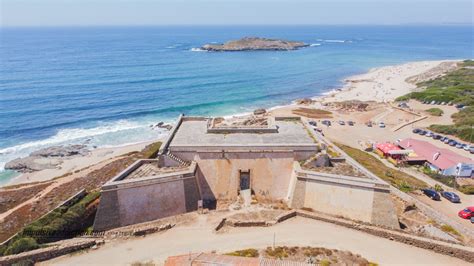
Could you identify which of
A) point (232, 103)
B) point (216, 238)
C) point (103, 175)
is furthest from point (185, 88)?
point (216, 238)

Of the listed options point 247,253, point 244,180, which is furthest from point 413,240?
point 244,180

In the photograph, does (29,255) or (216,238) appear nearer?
(29,255)

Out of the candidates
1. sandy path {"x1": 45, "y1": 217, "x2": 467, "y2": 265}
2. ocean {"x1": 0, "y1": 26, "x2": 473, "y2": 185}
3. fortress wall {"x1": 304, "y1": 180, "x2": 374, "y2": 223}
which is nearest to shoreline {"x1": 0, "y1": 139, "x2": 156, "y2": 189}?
ocean {"x1": 0, "y1": 26, "x2": 473, "y2": 185}

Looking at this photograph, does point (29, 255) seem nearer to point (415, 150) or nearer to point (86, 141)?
point (86, 141)

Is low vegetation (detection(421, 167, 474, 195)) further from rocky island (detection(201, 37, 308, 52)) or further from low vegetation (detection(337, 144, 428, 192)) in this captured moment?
rocky island (detection(201, 37, 308, 52))

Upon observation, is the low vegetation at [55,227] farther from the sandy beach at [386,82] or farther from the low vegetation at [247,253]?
the sandy beach at [386,82]

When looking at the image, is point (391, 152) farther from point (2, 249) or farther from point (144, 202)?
point (2, 249)
